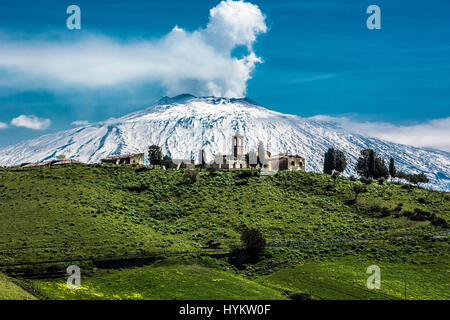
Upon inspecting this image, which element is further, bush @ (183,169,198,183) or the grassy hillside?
bush @ (183,169,198,183)

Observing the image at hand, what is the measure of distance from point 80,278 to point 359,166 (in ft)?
287

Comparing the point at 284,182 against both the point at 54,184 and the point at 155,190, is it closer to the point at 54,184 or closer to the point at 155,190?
the point at 155,190

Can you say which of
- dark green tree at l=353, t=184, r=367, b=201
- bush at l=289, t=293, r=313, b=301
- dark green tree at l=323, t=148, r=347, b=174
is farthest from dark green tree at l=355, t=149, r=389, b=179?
bush at l=289, t=293, r=313, b=301

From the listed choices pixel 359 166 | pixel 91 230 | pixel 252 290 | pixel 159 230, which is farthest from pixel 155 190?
pixel 359 166

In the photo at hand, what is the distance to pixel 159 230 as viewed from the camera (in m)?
67.4

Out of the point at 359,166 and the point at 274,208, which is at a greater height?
the point at 359,166

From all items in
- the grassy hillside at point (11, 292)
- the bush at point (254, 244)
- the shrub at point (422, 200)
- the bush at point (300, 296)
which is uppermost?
the shrub at point (422, 200)

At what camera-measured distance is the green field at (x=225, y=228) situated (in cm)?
4712

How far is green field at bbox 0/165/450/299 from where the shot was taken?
4712 cm

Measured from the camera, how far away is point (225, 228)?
67.7m

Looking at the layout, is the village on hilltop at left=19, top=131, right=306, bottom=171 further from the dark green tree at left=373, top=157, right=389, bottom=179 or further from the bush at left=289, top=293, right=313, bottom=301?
the bush at left=289, top=293, right=313, bottom=301

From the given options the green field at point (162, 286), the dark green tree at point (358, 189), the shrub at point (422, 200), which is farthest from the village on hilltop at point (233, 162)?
the green field at point (162, 286)

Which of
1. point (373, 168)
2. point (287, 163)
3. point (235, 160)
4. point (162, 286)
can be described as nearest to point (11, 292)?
point (162, 286)

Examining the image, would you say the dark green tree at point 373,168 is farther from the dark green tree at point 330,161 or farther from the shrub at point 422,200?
the shrub at point 422,200
